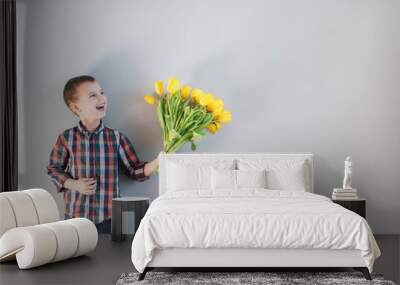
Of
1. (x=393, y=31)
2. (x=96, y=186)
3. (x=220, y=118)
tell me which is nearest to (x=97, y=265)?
(x=96, y=186)

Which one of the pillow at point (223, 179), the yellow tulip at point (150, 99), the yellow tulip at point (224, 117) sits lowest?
the pillow at point (223, 179)

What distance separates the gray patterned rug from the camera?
4441mm

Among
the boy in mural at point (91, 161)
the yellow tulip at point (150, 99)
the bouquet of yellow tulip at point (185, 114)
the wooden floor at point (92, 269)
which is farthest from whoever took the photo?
the boy in mural at point (91, 161)

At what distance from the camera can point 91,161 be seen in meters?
6.72

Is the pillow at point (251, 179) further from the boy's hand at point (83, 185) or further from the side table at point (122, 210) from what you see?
the boy's hand at point (83, 185)

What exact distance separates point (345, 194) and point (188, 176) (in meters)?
1.58

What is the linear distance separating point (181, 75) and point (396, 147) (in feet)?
7.87

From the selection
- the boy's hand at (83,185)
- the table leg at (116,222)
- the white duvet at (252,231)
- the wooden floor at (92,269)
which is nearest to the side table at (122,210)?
the table leg at (116,222)

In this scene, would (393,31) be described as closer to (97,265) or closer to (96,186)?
(96,186)

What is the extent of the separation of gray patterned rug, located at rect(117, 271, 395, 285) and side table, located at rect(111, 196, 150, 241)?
144cm

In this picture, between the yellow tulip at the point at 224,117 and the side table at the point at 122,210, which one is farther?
the yellow tulip at the point at 224,117

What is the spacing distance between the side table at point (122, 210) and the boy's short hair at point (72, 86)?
1273 millimetres

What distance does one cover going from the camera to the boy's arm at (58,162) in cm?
675

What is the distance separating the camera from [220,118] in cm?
654
